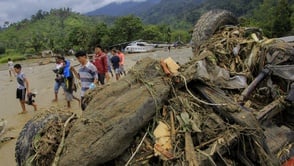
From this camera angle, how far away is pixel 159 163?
2814 mm

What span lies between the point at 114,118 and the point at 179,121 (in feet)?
1.89

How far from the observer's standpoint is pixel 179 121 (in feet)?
10.0

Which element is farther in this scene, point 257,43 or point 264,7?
point 264,7

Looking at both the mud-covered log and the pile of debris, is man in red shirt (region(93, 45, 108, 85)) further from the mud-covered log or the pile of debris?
the mud-covered log

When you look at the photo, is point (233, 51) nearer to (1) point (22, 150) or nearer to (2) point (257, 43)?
(2) point (257, 43)

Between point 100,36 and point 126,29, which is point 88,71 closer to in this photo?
point 100,36

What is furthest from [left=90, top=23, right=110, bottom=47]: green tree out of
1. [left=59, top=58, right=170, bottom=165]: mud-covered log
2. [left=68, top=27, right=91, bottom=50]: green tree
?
[left=59, top=58, right=170, bottom=165]: mud-covered log

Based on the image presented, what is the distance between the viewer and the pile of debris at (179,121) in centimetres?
282

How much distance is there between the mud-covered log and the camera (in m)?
2.75

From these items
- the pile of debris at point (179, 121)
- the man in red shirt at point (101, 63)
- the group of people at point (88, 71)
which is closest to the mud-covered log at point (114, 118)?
the pile of debris at point (179, 121)

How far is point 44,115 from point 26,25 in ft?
418

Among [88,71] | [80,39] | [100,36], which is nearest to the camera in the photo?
[88,71]

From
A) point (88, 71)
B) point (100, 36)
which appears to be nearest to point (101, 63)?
point (88, 71)

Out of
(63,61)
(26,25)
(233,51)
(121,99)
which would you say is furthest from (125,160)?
(26,25)
